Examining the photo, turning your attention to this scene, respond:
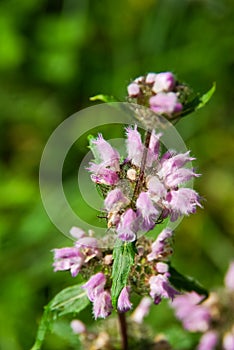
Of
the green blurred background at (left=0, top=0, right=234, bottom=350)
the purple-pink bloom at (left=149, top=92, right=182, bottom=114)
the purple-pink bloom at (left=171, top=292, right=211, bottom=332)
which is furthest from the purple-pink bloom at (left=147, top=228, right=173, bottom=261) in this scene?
the green blurred background at (left=0, top=0, right=234, bottom=350)

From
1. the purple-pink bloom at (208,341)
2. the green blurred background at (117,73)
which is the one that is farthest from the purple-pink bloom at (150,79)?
the green blurred background at (117,73)

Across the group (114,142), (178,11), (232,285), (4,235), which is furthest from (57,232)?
(178,11)

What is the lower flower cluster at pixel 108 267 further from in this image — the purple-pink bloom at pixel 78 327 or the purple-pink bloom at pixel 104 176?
the purple-pink bloom at pixel 78 327

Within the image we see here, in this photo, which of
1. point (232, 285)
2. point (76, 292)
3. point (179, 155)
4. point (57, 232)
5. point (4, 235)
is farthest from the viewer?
point (57, 232)

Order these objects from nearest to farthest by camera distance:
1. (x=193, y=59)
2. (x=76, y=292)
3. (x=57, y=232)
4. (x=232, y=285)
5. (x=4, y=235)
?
(x=76, y=292) → (x=232, y=285) → (x=4, y=235) → (x=57, y=232) → (x=193, y=59)

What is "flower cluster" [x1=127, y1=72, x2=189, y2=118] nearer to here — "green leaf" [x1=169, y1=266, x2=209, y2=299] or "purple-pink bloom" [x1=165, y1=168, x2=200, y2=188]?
"purple-pink bloom" [x1=165, y1=168, x2=200, y2=188]

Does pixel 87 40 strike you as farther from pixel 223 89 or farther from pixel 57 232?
pixel 57 232

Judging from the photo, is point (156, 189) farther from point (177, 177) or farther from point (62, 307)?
point (62, 307)
